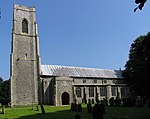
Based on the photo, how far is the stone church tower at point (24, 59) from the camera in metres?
41.9

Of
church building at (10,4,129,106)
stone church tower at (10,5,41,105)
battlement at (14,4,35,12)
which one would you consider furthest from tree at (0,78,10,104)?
battlement at (14,4,35,12)

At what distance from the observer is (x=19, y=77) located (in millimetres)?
42312

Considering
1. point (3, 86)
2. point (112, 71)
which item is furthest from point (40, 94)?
point (3, 86)

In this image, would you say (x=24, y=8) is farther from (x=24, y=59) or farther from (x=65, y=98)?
(x=65, y=98)

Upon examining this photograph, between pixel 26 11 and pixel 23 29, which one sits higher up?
pixel 26 11

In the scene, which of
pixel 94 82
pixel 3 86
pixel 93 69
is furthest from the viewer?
pixel 3 86

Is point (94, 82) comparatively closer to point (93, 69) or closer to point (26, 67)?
point (93, 69)

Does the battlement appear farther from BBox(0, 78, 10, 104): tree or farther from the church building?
BBox(0, 78, 10, 104): tree

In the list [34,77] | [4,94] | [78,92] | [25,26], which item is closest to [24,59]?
[34,77]

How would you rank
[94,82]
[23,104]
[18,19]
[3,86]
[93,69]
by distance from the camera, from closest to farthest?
[23,104], [18,19], [94,82], [93,69], [3,86]

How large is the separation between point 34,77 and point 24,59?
3.86 metres

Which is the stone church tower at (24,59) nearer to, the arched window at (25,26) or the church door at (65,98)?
the arched window at (25,26)

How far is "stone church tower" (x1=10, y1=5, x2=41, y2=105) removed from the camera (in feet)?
138

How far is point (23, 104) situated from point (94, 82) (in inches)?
686
